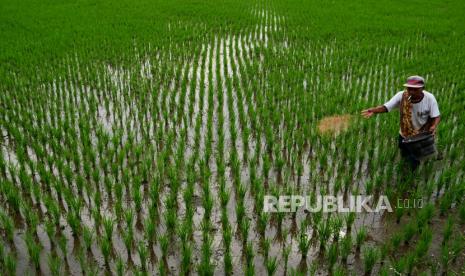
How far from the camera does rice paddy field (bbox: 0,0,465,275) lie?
2.98 m

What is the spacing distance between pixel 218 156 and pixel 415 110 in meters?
1.83

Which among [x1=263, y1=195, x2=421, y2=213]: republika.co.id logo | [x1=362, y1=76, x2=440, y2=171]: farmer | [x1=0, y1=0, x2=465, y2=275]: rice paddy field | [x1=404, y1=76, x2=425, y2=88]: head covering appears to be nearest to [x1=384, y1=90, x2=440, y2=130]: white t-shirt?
[x1=362, y1=76, x2=440, y2=171]: farmer

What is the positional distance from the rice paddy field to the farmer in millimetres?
352

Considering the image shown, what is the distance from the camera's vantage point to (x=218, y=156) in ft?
13.8

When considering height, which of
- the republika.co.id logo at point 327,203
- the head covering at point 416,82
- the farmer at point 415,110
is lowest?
the republika.co.id logo at point 327,203

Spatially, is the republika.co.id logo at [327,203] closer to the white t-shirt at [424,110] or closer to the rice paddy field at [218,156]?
the rice paddy field at [218,156]

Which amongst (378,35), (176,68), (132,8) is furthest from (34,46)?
(378,35)

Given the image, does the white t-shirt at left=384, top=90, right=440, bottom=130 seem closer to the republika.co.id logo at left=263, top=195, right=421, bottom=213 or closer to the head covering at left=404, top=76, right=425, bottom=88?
the head covering at left=404, top=76, right=425, bottom=88

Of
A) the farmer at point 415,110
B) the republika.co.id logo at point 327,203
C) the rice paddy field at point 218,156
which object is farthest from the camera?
the farmer at point 415,110

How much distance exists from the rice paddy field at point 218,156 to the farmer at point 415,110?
352 millimetres

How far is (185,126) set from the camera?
492 centimetres

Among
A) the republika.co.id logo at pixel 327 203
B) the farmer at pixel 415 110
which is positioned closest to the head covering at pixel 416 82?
the farmer at pixel 415 110

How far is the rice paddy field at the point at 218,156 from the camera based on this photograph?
2977 mm

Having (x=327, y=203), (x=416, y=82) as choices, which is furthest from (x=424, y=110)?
(x=327, y=203)
